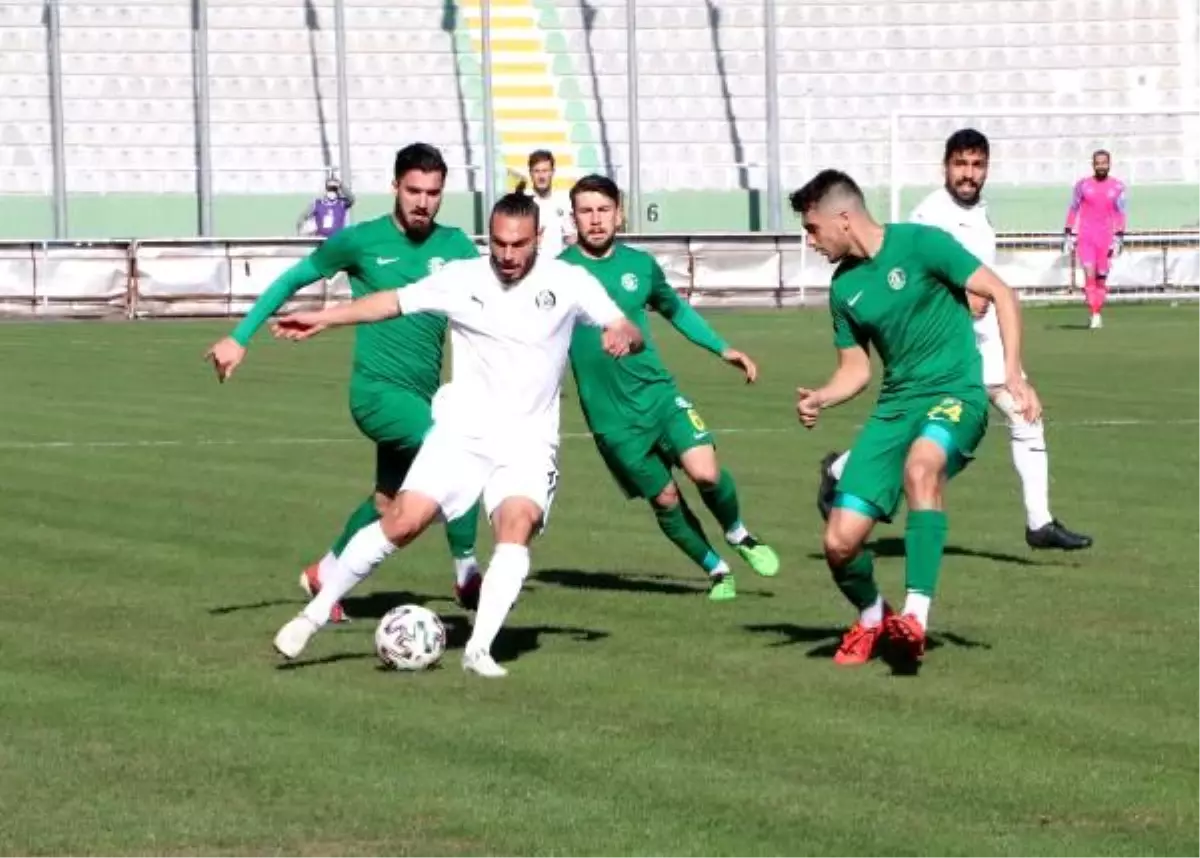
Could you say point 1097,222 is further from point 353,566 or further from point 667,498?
point 353,566

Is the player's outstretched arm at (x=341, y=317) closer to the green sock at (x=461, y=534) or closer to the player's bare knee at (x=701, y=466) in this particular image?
the green sock at (x=461, y=534)

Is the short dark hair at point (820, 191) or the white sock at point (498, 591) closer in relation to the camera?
the white sock at point (498, 591)

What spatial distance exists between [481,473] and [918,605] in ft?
5.68

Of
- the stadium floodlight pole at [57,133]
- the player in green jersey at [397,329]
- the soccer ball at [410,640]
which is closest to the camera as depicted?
the soccer ball at [410,640]

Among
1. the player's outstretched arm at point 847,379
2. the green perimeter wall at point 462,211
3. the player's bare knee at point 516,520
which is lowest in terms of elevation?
the player's bare knee at point 516,520

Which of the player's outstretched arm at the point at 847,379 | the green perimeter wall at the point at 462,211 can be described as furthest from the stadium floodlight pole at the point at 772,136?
the player's outstretched arm at the point at 847,379

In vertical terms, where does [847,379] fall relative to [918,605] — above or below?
above

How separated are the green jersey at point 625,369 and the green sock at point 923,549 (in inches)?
112

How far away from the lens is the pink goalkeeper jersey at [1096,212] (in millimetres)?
37281

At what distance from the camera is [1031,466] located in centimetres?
1488

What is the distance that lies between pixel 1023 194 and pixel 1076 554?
108ft

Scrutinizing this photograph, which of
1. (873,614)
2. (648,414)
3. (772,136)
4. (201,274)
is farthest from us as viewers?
(772,136)

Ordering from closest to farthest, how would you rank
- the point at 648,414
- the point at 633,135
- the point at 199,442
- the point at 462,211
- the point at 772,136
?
the point at 648,414 → the point at 199,442 → the point at 633,135 → the point at 772,136 → the point at 462,211

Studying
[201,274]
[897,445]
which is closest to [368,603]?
[897,445]
